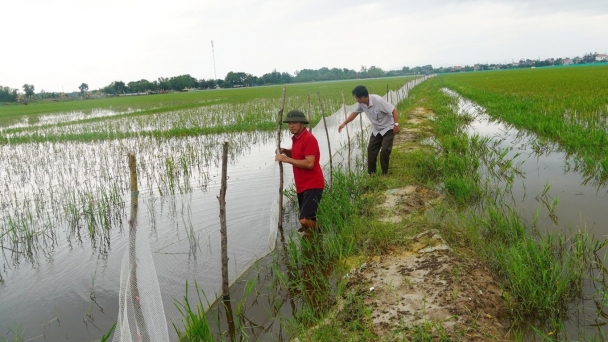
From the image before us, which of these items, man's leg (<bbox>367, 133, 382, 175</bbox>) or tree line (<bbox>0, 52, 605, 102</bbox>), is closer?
man's leg (<bbox>367, 133, 382, 175</bbox>)

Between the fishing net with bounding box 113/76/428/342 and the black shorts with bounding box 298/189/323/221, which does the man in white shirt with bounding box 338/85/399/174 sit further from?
the black shorts with bounding box 298/189/323/221

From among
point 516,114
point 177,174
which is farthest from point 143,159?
point 516,114

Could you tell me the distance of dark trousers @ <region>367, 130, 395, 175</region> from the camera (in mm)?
5227

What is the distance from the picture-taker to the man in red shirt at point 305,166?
11.8ft

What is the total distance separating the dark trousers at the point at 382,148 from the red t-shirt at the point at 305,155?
65.3 inches

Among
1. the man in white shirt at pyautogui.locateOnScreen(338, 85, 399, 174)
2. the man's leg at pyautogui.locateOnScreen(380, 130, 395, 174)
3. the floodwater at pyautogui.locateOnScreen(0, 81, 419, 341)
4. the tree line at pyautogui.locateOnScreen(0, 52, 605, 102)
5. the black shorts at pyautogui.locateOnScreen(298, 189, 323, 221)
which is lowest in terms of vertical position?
the floodwater at pyautogui.locateOnScreen(0, 81, 419, 341)

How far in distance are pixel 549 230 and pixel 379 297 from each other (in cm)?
178

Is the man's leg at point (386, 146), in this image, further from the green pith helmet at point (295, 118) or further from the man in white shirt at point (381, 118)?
the green pith helmet at point (295, 118)

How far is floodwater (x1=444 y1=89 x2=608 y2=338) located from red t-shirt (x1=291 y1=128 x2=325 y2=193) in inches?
74.7

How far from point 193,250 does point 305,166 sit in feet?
4.64

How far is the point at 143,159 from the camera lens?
800 cm

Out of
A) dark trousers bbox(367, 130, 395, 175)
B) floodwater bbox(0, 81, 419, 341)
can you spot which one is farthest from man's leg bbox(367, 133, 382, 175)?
floodwater bbox(0, 81, 419, 341)

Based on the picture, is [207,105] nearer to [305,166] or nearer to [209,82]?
[305,166]

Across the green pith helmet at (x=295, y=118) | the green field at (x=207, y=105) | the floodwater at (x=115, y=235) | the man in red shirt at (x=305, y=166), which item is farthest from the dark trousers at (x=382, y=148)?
the green pith helmet at (x=295, y=118)
